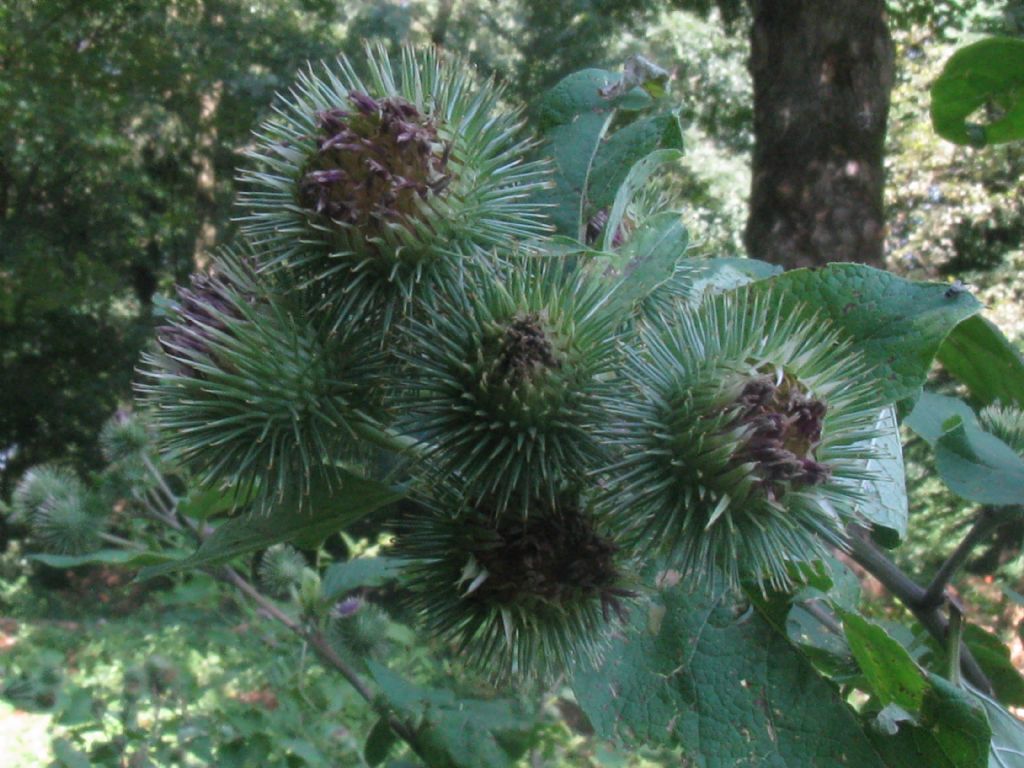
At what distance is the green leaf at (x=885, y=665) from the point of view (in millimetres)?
1169

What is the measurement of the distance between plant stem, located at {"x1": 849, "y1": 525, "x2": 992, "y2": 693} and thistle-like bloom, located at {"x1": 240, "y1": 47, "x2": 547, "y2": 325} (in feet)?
2.19

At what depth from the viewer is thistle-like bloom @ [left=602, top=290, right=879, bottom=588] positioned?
1084 mm

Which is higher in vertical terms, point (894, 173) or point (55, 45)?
point (894, 173)

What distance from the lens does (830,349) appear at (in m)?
1.25

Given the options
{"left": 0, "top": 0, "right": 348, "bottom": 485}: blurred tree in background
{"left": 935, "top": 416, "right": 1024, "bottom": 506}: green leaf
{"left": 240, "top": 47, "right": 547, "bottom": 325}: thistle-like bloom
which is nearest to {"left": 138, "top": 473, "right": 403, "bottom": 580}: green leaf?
{"left": 240, "top": 47, "right": 547, "bottom": 325}: thistle-like bloom

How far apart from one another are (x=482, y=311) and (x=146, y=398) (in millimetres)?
A: 497

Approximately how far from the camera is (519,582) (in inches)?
47.3

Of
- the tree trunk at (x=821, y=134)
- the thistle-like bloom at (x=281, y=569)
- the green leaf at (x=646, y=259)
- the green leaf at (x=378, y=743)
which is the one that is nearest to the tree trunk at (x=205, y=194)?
the tree trunk at (x=821, y=134)

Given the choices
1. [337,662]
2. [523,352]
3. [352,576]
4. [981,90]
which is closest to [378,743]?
[337,662]

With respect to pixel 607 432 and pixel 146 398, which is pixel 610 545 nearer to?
pixel 607 432

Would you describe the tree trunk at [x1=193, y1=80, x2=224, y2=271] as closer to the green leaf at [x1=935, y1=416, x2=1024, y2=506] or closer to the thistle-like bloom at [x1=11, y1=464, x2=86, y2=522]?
the thistle-like bloom at [x1=11, y1=464, x2=86, y2=522]

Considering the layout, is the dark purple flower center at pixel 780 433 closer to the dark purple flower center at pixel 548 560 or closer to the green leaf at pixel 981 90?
the dark purple flower center at pixel 548 560

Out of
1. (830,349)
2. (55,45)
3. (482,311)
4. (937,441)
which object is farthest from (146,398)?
(55,45)

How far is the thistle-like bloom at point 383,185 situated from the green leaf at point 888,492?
0.57 m
